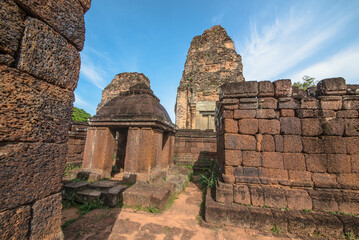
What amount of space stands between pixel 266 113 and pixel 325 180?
1.81m

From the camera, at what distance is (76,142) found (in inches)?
283

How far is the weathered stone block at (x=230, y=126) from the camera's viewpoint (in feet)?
11.7

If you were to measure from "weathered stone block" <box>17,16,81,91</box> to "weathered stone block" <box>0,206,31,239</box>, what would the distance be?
107 cm

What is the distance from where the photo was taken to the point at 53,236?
51.8 inches

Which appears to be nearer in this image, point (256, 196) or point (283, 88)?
point (256, 196)

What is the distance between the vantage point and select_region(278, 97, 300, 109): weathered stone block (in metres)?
3.44

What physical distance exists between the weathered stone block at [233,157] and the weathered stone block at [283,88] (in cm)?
167

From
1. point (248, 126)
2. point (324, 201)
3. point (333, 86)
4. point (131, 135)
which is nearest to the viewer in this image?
point (324, 201)

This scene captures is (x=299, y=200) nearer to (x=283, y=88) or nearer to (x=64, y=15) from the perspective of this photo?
(x=283, y=88)

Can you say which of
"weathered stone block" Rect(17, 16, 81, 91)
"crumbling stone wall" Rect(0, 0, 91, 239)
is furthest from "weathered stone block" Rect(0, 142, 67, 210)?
"weathered stone block" Rect(17, 16, 81, 91)

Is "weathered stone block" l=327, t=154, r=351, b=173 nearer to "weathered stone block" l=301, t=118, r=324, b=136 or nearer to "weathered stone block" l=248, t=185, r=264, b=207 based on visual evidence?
"weathered stone block" l=301, t=118, r=324, b=136

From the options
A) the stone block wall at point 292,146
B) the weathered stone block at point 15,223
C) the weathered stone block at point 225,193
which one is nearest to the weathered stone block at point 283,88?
the stone block wall at point 292,146

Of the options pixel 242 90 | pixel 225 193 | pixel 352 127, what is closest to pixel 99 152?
pixel 225 193

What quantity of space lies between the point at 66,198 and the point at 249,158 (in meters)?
4.51
